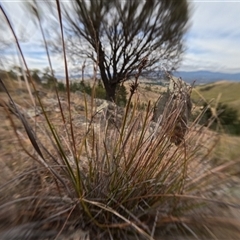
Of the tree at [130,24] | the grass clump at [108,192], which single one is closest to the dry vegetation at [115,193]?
the grass clump at [108,192]

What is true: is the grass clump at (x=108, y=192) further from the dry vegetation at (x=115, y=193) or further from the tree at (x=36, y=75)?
the tree at (x=36, y=75)

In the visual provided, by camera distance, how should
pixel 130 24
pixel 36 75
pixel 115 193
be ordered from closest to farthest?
pixel 115 193
pixel 36 75
pixel 130 24

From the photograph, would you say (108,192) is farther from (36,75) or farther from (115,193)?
(36,75)

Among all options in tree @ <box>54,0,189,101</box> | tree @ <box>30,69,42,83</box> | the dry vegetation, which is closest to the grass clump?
the dry vegetation

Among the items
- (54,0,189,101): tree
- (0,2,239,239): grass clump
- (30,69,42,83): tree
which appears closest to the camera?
(0,2,239,239): grass clump

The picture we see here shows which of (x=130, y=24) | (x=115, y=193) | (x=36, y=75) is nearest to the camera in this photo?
(x=115, y=193)

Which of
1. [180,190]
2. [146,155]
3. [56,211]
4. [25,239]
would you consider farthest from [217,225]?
[25,239]

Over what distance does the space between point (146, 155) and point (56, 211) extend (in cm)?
48

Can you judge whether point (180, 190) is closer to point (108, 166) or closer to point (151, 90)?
point (108, 166)

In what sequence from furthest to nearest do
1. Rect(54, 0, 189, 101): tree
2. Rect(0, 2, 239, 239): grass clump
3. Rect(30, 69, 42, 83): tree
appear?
Rect(54, 0, 189, 101): tree < Rect(30, 69, 42, 83): tree < Rect(0, 2, 239, 239): grass clump

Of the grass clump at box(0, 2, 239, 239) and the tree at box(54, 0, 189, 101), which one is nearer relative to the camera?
the grass clump at box(0, 2, 239, 239)

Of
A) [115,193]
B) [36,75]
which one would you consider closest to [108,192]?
[115,193]

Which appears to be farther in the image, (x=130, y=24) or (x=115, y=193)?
(x=130, y=24)

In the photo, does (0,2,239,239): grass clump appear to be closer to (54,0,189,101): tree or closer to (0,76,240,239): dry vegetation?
(0,76,240,239): dry vegetation
